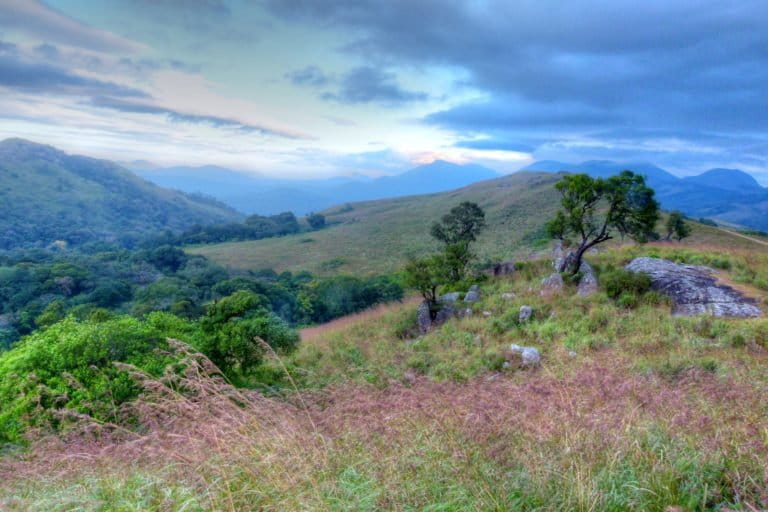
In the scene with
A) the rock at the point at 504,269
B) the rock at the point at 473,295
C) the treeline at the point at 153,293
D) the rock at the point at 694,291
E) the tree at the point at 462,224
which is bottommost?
the treeline at the point at 153,293

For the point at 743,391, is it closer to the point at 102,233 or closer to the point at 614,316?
the point at 614,316

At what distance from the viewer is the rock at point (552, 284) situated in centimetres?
1316

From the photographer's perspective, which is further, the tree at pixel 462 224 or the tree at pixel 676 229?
the tree at pixel 676 229

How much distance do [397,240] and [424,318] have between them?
50.7 m

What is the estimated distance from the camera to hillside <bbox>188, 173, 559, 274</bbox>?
49438 millimetres

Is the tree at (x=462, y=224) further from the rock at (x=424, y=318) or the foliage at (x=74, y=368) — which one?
the foliage at (x=74, y=368)

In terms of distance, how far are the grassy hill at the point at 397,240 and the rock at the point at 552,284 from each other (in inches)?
836

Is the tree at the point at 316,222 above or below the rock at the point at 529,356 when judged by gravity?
below

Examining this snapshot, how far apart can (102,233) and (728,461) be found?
166 metres

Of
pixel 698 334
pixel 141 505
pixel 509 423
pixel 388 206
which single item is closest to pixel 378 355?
pixel 698 334

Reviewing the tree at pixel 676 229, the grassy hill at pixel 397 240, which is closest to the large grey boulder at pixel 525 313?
the grassy hill at pixel 397 240

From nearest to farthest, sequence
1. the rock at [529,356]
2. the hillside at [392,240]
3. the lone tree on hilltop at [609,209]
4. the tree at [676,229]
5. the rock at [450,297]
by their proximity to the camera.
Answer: the rock at [529,356] → the lone tree on hilltop at [609,209] → the rock at [450,297] → the tree at [676,229] → the hillside at [392,240]

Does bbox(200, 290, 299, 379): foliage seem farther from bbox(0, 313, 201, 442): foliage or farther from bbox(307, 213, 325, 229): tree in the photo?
bbox(307, 213, 325, 229): tree

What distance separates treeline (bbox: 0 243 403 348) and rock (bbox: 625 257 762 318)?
1680 cm
